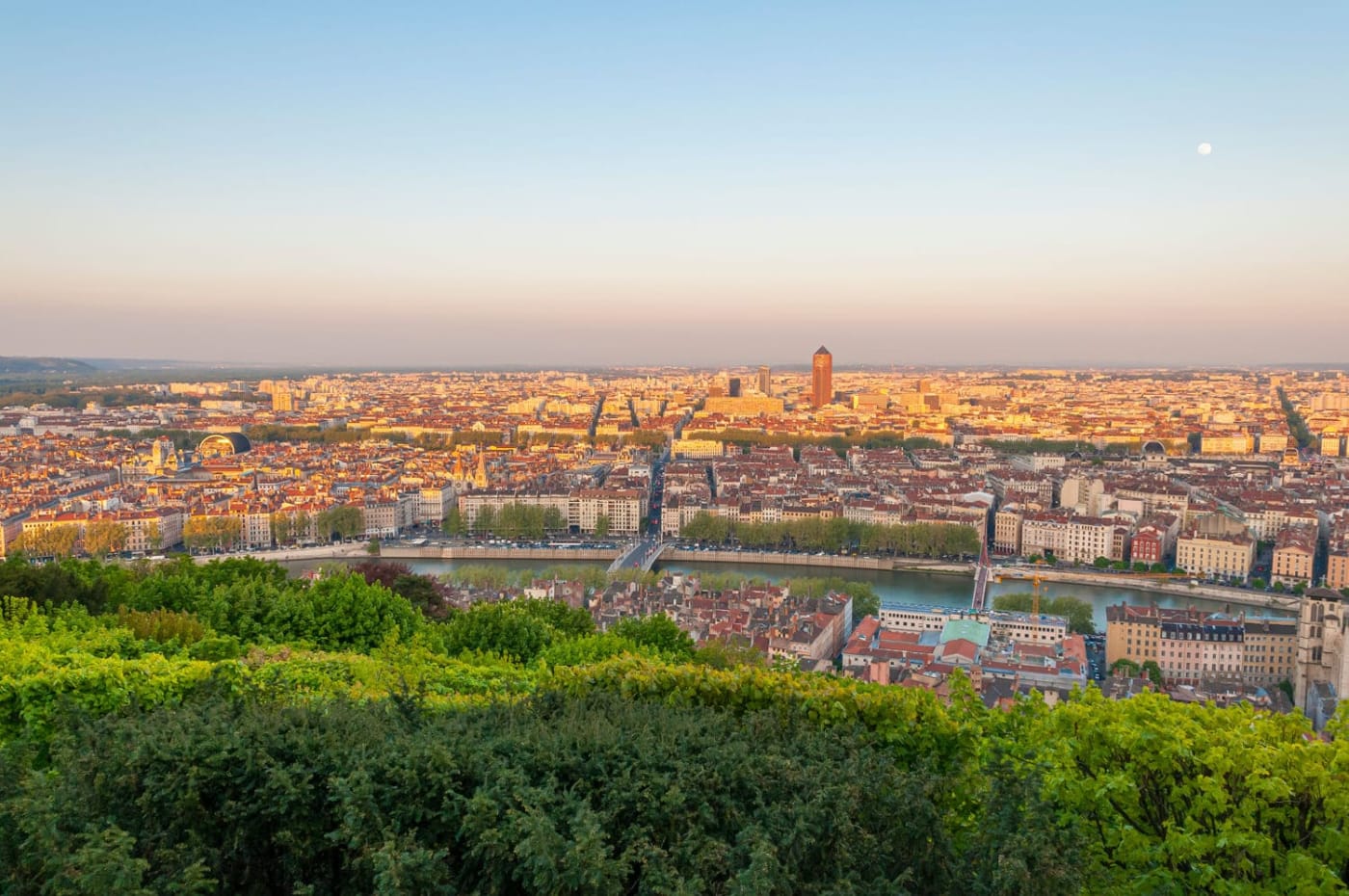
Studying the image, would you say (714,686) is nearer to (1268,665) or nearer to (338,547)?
(1268,665)

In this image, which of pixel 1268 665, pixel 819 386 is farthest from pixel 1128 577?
pixel 819 386

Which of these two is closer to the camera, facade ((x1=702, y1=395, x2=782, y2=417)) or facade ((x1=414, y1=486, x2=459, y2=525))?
facade ((x1=414, y1=486, x2=459, y2=525))

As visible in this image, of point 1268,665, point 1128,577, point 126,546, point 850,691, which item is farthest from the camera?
point 126,546

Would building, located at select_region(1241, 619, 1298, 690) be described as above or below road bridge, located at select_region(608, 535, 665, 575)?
above

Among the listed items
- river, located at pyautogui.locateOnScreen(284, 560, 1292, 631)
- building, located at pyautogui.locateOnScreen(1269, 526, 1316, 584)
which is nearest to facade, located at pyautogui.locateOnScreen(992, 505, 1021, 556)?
river, located at pyautogui.locateOnScreen(284, 560, 1292, 631)

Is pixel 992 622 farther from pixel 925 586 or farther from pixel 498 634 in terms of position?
pixel 498 634

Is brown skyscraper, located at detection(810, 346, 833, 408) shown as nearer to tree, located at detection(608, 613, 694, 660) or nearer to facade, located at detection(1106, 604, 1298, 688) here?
facade, located at detection(1106, 604, 1298, 688)
